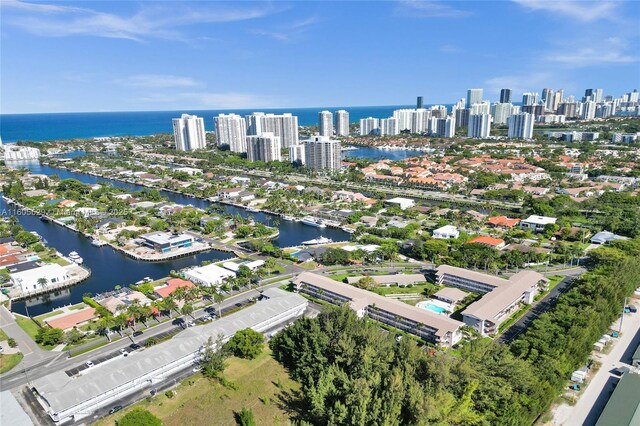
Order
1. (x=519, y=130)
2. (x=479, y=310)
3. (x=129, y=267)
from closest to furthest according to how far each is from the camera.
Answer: (x=479, y=310), (x=129, y=267), (x=519, y=130)

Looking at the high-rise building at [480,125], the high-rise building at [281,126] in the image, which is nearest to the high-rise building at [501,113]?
the high-rise building at [480,125]

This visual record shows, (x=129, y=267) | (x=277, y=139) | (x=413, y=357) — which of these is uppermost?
(x=277, y=139)

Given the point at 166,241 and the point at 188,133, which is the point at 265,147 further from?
the point at 166,241

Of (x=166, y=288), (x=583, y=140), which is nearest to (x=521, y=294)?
(x=166, y=288)

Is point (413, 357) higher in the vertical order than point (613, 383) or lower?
higher

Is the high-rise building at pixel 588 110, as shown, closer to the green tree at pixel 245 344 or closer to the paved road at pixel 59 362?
the green tree at pixel 245 344

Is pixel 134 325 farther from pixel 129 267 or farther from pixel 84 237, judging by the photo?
pixel 84 237

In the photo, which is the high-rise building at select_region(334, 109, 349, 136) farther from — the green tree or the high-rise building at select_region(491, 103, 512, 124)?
the green tree
